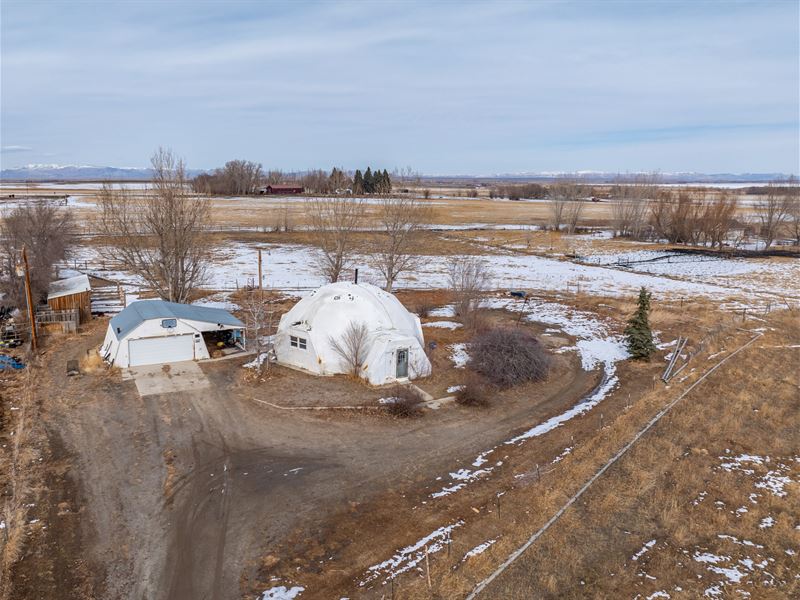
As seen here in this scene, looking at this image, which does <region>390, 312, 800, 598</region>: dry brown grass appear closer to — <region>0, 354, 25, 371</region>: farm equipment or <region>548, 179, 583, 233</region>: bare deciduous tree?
<region>0, 354, 25, 371</region>: farm equipment

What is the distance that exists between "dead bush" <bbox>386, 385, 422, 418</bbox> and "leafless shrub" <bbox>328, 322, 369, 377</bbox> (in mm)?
2401

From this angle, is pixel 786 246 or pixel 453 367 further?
pixel 786 246

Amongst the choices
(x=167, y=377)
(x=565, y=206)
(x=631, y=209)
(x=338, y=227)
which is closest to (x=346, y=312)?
(x=167, y=377)

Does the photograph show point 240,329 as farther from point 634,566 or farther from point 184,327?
point 634,566

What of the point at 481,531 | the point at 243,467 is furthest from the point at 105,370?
the point at 481,531

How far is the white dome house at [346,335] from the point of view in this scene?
68.3 ft

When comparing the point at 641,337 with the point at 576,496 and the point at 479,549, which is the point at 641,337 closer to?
the point at 576,496

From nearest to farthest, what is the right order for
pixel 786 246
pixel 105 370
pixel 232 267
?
pixel 105 370, pixel 232 267, pixel 786 246

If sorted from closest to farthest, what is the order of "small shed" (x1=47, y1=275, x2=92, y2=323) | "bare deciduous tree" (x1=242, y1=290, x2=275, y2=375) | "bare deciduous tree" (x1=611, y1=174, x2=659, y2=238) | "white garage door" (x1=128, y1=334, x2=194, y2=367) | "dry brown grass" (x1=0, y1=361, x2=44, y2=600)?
"dry brown grass" (x1=0, y1=361, x2=44, y2=600) < "bare deciduous tree" (x1=242, y1=290, x2=275, y2=375) < "white garage door" (x1=128, y1=334, x2=194, y2=367) < "small shed" (x1=47, y1=275, x2=92, y2=323) < "bare deciduous tree" (x1=611, y1=174, x2=659, y2=238)

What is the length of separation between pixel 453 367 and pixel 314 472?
30.7ft

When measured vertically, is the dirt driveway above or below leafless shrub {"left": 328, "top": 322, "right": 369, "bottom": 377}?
below

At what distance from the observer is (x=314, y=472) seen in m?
14.8

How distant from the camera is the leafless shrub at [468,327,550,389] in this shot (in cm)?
2119

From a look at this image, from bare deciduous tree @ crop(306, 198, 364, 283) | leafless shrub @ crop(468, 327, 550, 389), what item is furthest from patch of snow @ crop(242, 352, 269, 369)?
bare deciduous tree @ crop(306, 198, 364, 283)
